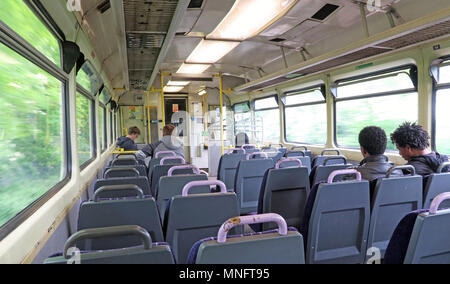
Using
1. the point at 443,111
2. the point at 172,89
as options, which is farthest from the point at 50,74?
the point at 172,89

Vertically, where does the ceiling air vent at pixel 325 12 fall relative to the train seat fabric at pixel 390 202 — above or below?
above

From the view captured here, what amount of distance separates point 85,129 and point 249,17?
2906 millimetres

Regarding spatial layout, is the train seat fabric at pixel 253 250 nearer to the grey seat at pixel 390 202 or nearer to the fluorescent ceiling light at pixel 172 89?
the grey seat at pixel 390 202

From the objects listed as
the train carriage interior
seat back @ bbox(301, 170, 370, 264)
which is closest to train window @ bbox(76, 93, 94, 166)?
the train carriage interior

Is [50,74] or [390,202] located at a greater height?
[50,74]

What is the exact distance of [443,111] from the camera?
3.60m

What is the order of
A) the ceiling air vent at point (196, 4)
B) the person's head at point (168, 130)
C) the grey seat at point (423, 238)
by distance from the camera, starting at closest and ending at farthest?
the grey seat at point (423, 238) → the ceiling air vent at point (196, 4) → the person's head at point (168, 130)

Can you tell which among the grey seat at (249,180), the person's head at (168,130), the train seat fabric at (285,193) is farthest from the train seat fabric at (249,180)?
the person's head at (168,130)

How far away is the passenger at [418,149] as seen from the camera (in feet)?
7.91

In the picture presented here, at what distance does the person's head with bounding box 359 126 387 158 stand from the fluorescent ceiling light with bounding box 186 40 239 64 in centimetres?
274

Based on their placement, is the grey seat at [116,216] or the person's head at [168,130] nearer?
the grey seat at [116,216]

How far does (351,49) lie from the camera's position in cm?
339

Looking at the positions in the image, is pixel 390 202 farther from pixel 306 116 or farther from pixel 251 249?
pixel 306 116
